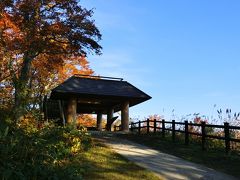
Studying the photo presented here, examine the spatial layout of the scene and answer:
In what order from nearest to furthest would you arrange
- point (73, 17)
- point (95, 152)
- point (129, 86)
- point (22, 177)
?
1. point (22, 177)
2. point (95, 152)
3. point (73, 17)
4. point (129, 86)

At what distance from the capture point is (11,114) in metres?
13.8

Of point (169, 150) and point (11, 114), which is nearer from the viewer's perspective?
point (11, 114)

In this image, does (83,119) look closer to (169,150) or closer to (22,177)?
(169,150)

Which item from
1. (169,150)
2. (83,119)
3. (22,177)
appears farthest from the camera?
(83,119)

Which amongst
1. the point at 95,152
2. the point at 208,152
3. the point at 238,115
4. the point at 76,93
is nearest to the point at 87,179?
the point at 95,152

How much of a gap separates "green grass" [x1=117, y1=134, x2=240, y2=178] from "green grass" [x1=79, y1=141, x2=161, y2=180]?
2821 millimetres

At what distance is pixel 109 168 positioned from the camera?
10.1 m

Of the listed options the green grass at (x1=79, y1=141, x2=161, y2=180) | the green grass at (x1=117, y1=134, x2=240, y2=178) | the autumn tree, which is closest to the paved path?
the green grass at (x1=79, y1=141, x2=161, y2=180)

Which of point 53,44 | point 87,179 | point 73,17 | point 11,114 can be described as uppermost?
point 73,17

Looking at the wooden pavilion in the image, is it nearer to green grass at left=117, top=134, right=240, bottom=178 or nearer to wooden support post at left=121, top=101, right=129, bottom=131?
wooden support post at left=121, top=101, right=129, bottom=131

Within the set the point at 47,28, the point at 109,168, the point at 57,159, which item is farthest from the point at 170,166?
the point at 47,28

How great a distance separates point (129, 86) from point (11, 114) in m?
12.6

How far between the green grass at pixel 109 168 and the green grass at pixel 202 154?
2.82m

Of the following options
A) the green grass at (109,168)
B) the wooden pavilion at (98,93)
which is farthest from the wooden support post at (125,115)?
the green grass at (109,168)
